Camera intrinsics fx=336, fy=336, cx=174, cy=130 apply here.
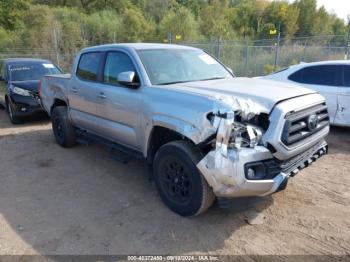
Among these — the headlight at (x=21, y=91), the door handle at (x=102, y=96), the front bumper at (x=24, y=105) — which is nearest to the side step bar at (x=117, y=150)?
the door handle at (x=102, y=96)

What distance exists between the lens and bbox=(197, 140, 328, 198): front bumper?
10.2 feet

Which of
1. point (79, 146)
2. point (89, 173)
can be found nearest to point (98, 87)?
point (89, 173)

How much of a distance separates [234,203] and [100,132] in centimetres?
273

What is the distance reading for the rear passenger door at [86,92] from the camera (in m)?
5.21

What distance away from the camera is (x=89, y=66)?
546 centimetres

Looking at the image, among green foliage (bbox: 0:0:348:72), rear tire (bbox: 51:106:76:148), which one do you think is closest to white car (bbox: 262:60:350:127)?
rear tire (bbox: 51:106:76:148)

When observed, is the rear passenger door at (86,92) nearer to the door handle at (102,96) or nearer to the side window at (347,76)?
the door handle at (102,96)

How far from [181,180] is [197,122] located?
0.76m

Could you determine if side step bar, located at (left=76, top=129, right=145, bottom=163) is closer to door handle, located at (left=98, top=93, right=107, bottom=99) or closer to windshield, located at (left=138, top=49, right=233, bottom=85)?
door handle, located at (left=98, top=93, right=107, bottom=99)

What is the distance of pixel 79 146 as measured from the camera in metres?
6.74

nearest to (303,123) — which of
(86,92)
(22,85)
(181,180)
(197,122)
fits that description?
(197,122)

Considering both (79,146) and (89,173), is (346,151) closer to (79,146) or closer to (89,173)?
(89,173)

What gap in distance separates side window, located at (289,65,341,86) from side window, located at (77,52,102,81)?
14.7 feet

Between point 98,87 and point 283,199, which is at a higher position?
point 98,87
